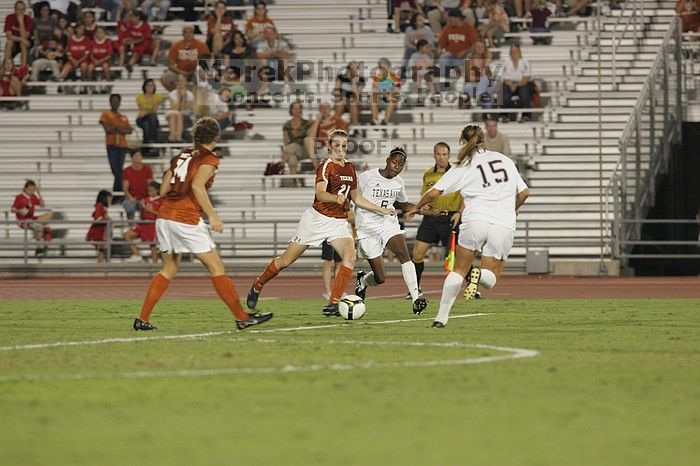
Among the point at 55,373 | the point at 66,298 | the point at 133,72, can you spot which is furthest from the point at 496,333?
the point at 133,72

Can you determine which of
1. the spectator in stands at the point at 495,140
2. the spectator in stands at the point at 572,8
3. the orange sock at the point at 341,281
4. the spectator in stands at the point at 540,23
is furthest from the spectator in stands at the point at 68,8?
the orange sock at the point at 341,281

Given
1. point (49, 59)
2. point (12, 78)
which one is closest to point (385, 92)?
point (49, 59)

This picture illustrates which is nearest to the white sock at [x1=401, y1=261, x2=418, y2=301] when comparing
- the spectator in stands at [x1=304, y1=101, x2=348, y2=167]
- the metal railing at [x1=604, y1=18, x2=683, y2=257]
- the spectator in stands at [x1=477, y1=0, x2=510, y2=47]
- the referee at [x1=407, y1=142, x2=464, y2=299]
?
the referee at [x1=407, y1=142, x2=464, y2=299]

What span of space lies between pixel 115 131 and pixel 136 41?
392 cm

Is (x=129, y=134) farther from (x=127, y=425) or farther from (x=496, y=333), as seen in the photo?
(x=127, y=425)

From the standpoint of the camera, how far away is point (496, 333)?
44.8 feet

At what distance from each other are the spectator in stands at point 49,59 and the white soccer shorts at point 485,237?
72.8 ft

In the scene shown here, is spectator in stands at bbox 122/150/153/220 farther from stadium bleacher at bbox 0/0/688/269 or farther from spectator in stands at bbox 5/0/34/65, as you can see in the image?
spectator in stands at bbox 5/0/34/65

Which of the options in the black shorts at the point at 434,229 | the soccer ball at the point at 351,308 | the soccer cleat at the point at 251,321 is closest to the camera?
the soccer cleat at the point at 251,321

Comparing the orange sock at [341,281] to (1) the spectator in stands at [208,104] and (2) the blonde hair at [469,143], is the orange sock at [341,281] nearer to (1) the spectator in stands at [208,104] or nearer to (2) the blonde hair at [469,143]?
(2) the blonde hair at [469,143]

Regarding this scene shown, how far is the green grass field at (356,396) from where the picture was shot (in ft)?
22.4

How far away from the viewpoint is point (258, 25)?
33188 mm

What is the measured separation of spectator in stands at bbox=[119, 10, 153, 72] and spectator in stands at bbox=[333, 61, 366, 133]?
506 centimetres

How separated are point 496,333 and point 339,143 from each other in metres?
3.72
